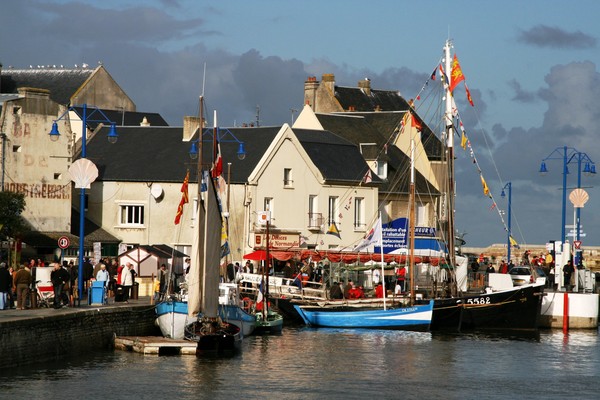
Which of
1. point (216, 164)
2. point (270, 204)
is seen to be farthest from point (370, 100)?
point (216, 164)

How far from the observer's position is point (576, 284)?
56438mm

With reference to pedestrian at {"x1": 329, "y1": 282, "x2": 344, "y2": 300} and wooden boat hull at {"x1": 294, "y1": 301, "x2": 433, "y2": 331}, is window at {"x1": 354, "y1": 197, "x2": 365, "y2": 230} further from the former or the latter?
wooden boat hull at {"x1": 294, "y1": 301, "x2": 433, "y2": 331}

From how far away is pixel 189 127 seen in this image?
7119 centimetres

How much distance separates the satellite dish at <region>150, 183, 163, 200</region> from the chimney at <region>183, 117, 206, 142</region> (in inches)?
181

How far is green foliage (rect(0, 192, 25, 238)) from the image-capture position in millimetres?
60438

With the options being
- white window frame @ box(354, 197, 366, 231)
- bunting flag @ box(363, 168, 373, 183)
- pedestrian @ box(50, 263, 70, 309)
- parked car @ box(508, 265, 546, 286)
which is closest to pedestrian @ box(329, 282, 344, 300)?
parked car @ box(508, 265, 546, 286)

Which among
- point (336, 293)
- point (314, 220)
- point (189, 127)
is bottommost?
point (336, 293)

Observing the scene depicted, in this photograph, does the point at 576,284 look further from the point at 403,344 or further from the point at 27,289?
the point at 27,289

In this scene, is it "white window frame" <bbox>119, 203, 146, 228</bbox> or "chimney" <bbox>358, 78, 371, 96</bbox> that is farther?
"chimney" <bbox>358, 78, 371, 96</bbox>

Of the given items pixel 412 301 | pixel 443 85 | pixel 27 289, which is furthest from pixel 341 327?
pixel 27 289

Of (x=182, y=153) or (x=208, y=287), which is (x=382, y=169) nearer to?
(x=182, y=153)

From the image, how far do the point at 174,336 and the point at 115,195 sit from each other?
27.2 meters

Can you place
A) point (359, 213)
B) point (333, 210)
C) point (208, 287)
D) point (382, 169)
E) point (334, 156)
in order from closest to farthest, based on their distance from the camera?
point (208, 287), point (333, 210), point (359, 213), point (334, 156), point (382, 169)

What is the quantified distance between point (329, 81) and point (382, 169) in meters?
15.7
